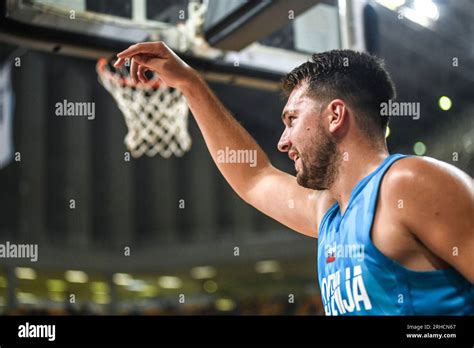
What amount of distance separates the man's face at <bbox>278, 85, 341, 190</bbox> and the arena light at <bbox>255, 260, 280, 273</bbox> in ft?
24.9

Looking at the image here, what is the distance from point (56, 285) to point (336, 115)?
7.82m

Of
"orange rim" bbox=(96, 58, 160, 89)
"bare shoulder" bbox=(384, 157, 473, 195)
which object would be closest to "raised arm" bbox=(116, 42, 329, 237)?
"bare shoulder" bbox=(384, 157, 473, 195)

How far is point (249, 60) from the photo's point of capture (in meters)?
4.18

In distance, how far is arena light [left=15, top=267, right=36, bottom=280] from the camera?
8.84 meters

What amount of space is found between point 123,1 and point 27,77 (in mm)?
4597

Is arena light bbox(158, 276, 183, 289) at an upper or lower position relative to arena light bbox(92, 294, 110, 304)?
upper

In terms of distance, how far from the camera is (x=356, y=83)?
213 cm

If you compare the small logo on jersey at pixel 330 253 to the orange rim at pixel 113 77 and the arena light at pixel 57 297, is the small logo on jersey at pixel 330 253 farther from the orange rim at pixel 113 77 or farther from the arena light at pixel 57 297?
the arena light at pixel 57 297

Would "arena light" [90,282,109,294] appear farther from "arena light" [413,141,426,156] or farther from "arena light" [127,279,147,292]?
"arena light" [413,141,426,156]

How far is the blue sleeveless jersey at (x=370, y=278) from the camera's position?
181cm

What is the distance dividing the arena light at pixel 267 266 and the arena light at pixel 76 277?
7.80 feet
